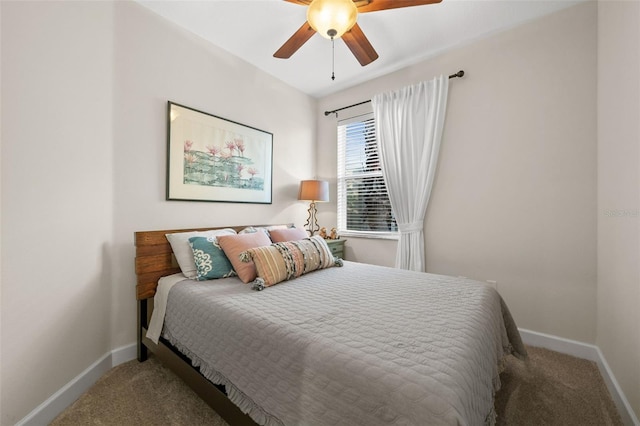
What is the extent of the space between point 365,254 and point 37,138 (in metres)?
2.86

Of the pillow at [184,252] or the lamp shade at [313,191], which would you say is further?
the lamp shade at [313,191]

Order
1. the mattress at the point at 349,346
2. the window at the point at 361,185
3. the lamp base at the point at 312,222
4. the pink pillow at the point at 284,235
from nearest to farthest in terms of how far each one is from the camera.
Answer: the mattress at the point at 349,346 → the pink pillow at the point at 284,235 → the window at the point at 361,185 → the lamp base at the point at 312,222

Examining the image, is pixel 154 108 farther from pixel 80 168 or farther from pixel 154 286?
pixel 154 286

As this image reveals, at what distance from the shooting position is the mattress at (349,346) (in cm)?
75

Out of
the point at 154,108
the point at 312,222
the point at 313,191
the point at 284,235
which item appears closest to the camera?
the point at 154,108

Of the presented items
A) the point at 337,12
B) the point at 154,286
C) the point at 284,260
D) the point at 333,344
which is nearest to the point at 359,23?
the point at 337,12

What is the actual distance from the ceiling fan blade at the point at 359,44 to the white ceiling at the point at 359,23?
35 cm

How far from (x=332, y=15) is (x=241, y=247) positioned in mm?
1565

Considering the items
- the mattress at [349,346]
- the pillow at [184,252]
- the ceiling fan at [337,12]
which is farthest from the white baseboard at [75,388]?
the ceiling fan at [337,12]

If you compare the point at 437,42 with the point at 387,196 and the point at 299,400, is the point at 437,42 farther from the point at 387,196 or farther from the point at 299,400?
the point at 299,400

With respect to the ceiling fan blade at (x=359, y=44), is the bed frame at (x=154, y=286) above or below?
below

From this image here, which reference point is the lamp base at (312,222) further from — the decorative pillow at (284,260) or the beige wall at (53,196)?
the beige wall at (53,196)

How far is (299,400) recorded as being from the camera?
92cm

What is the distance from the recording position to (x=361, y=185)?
3.19 m
